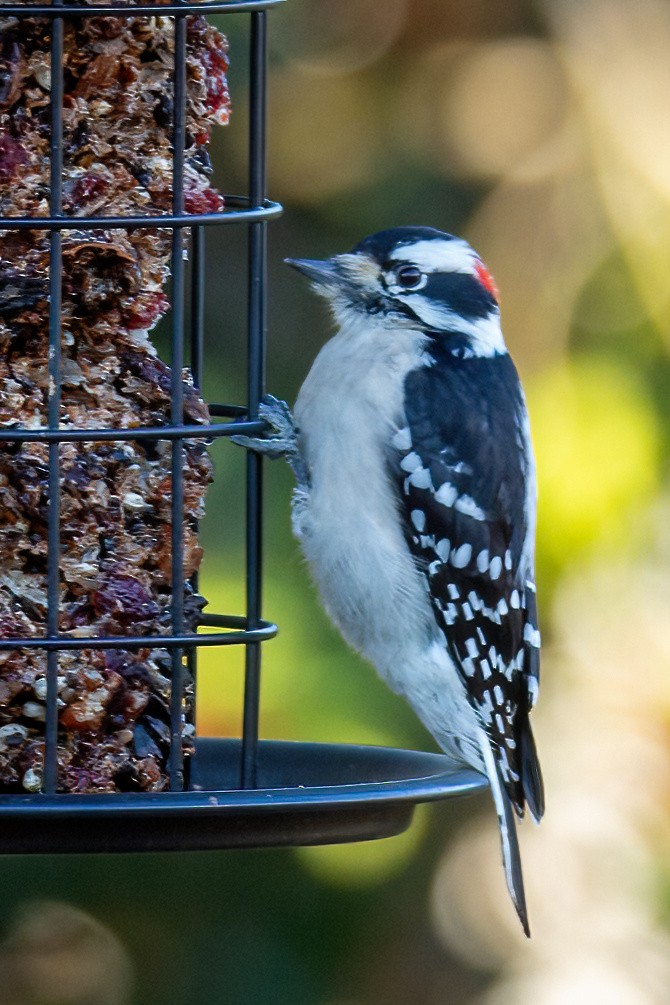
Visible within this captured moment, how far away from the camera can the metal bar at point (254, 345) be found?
3.44m

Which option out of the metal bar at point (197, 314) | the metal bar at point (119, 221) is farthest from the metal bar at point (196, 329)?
the metal bar at point (119, 221)

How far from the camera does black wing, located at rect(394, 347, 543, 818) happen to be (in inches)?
160

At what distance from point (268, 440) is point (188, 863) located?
167cm

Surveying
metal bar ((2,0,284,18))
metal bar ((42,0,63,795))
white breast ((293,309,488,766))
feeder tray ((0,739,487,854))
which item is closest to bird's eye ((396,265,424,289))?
white breast ((293,309,488,766))

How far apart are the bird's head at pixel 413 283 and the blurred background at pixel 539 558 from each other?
18.2 inches

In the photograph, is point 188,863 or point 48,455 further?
point 188,863

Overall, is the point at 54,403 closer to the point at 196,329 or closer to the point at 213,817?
the point at 196,329

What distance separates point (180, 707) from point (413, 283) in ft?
4.20

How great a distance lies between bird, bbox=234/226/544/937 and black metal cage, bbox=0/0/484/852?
0.29 m

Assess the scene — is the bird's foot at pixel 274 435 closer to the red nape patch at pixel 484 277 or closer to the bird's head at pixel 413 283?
the bird's head at pixel 413 283

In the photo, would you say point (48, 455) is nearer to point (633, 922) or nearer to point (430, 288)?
point (430, 288)

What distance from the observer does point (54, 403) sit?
3.15m

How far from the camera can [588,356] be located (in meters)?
4.68

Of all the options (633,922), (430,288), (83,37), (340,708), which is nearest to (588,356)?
(430,288)
